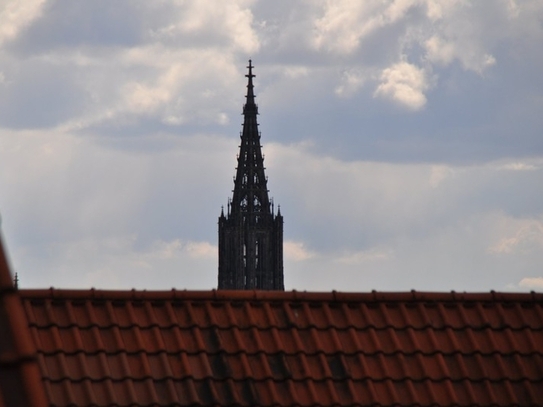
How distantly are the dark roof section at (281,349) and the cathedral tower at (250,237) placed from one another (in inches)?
3867

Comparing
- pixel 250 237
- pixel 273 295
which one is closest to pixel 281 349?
pixel 273 295

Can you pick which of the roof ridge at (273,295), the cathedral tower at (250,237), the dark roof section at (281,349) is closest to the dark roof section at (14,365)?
the dark roof section at (281,349)

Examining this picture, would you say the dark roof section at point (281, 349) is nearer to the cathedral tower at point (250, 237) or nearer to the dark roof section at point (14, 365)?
Answer: the dark roof section at point (14, 365)

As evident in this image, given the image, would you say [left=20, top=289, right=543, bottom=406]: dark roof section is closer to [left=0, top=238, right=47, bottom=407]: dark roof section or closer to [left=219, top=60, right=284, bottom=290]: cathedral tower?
[left=0, top=238, right=47, bottom=407]: dark roof section

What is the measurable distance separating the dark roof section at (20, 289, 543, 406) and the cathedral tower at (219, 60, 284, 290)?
98.2 m

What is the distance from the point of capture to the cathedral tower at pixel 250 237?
108438 millimetres

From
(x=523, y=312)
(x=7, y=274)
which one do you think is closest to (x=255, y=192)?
(x=523, y=312)

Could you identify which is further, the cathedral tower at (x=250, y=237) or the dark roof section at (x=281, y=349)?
the cathedral tower at (x=250, y=237)

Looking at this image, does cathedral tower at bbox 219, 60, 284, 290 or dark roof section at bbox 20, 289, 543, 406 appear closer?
dark roof section at bbox 20, 289, 543, 406

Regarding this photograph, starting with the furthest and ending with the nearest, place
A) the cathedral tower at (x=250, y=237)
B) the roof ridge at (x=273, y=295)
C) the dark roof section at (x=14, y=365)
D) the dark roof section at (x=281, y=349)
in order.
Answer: the cathedral tower at (x=250, y=237) → the roof ridge at (x=273, y=295) → the dark roof section at (x=281, y=349) → the dark roof section at (x=14, y=365)

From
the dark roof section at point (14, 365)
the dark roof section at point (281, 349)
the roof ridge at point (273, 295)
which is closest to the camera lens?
the dark roof section at point (14, 365)

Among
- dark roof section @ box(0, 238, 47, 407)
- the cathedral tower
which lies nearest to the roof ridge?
dark roof section @ box(0, 238, 47, 407)

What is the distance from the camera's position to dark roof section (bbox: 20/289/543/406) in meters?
8.77

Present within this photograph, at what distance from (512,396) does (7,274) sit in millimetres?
6918
